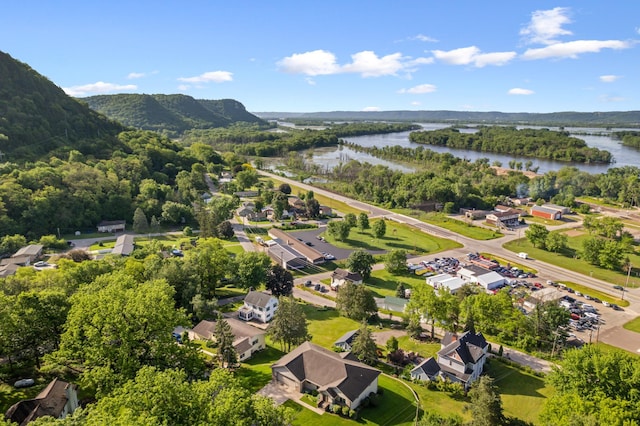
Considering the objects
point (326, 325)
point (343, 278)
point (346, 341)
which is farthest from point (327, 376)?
point (343, 278)

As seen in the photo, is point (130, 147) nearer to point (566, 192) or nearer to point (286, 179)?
point (286, 179)

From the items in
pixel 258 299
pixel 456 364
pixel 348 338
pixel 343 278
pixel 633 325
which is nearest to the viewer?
pixel 456 364

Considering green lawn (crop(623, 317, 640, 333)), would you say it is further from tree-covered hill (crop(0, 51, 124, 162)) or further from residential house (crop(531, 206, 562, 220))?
tree-covered hill (crop(0, 51, 124, 162))

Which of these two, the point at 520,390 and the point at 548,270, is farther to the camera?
the point at 548,270

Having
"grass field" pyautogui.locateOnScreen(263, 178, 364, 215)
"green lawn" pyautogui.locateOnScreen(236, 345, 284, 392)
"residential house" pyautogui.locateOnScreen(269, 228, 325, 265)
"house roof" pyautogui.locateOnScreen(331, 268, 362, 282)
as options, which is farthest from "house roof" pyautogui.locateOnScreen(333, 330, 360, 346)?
"grass field" pyautogui.locateOnScreen(263, 178, 364, 215)

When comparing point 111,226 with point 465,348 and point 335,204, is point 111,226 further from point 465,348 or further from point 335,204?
point 465,348

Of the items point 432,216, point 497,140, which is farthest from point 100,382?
point 497,140
